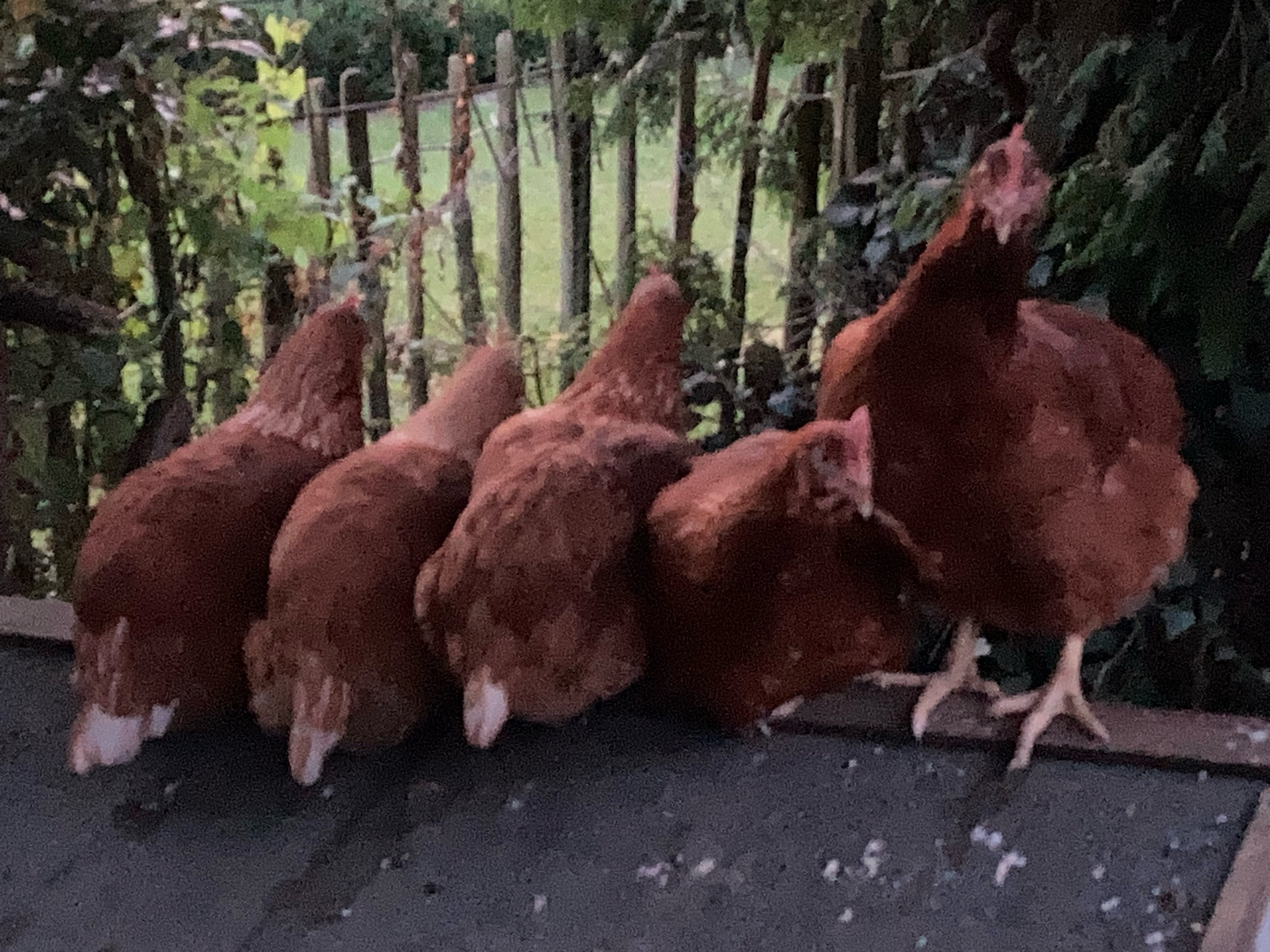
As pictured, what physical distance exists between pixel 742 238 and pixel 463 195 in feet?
1.18

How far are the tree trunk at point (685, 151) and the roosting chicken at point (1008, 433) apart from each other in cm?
58

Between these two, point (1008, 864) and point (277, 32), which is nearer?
point (1008, 864)

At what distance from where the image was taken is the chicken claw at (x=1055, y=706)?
73 centimetres

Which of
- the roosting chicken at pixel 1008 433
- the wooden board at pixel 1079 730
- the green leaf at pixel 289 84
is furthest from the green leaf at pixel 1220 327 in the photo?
the green leaf at pixel 289 84

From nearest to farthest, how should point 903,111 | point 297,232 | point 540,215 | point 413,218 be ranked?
point 903,111, point 297,232, point 413,218, point 540,215

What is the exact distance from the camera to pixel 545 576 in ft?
2.22

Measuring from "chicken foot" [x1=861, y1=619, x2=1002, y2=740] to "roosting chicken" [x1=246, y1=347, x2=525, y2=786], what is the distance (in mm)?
322

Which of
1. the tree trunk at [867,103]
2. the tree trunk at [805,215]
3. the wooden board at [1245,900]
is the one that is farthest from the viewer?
the tree trunk at [805,215]

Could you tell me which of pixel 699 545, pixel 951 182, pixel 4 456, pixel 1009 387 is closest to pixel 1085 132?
pixel 951 182

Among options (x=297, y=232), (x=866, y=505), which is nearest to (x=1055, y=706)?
(x=866, y=505)

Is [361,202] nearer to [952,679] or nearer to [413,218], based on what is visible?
[413,218]

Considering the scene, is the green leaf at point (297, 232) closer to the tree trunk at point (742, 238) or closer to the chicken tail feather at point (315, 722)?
the tree trunk at point (742, 238)

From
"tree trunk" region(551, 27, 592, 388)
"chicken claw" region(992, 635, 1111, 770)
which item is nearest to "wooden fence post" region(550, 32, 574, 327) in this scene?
"tree trunk" region(551, 27, 592, 388)

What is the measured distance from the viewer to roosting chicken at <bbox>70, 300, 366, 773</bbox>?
0.72m
